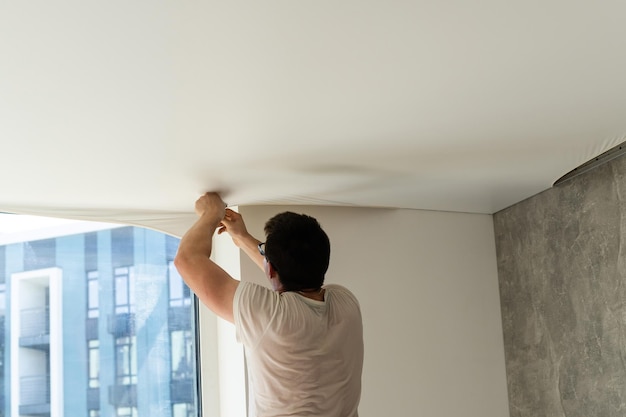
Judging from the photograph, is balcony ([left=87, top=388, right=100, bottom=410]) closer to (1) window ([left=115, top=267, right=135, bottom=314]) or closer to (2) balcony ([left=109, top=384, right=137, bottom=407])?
(2) balcony ([left=109, top=384, right=137, bottom=407])

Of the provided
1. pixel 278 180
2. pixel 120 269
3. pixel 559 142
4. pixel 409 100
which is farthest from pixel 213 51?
pixel 120 269

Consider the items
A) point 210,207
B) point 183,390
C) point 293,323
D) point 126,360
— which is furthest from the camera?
point 183,390

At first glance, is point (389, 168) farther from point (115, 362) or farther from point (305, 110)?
point (115, 362)

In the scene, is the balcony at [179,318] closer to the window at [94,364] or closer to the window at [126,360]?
the window at [126,360]

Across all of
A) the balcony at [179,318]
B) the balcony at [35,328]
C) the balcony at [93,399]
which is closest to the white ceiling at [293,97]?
the balcony at [35,328]

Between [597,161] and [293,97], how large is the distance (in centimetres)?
150

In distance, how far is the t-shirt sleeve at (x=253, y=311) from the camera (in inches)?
86.1

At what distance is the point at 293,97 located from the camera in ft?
7.43

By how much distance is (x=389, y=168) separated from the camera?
3.06 metres

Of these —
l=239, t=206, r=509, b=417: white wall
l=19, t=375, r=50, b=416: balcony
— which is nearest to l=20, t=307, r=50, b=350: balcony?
l=19, t=375, r=50, b=416: balcony

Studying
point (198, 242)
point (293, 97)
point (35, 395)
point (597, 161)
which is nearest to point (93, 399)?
point (35, 395)

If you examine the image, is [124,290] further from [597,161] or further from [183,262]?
[597,161]

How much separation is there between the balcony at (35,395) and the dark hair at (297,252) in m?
1.59

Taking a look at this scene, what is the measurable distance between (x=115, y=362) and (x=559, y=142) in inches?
79.6
